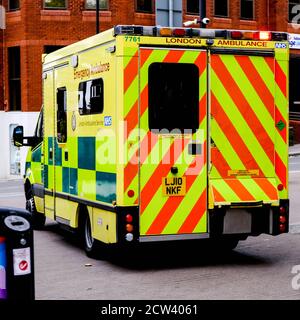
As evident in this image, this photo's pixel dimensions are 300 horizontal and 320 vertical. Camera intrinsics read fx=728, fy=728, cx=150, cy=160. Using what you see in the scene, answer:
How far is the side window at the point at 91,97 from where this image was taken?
9.35 metres

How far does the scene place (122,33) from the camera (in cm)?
866

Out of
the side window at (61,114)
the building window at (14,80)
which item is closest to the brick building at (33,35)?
the building window at (14,80)

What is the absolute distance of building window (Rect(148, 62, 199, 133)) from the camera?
8.88 meters

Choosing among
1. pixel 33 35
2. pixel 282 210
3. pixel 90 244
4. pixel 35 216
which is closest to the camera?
pixel 282 210

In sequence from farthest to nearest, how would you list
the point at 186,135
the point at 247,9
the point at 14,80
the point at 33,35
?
the point at 247,9 < the point at 14,80 < the point at 33,35 < the point at 186,135

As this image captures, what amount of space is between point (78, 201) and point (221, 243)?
2176 millimetres

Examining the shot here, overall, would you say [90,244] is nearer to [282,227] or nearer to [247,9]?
[282,227]

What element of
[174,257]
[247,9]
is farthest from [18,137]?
[247,9]

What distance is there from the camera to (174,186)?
8.95m

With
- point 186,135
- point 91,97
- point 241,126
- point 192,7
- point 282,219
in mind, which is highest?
point 192,7

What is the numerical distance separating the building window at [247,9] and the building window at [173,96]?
91.0 ft

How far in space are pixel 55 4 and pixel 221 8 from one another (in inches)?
340

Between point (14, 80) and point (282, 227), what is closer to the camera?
point (282, 227)

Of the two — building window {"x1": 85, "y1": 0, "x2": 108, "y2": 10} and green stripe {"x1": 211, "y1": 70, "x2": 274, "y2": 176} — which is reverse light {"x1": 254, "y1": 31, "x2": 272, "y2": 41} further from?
building window {"x1": 85, "y1": 0, "x2": 108, "y2": 10}
